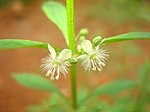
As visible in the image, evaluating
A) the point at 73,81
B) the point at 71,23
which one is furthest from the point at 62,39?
the point at 71,23

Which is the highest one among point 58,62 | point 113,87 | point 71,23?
point 71,23

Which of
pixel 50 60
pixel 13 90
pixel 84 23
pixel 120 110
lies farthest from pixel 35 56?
pixel 50 60

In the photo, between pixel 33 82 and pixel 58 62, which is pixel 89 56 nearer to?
pixel 58 62

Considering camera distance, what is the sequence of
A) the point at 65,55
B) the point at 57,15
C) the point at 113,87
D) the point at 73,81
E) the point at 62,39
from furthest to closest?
the point at 62,39, the point at 113,87, the point at 57,15, the point at 73,81, the point at 65,55

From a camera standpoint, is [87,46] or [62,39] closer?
[87,46]

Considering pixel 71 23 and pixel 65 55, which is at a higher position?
pixel 71 23

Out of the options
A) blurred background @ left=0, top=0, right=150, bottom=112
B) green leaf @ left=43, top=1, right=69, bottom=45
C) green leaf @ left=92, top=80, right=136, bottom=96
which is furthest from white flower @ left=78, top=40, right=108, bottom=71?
blurred background @ left=0, top=0, right=150, bottom=112

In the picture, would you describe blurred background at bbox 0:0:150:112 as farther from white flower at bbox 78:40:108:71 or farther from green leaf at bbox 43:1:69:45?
white flower at bbox 78:40:108:71
